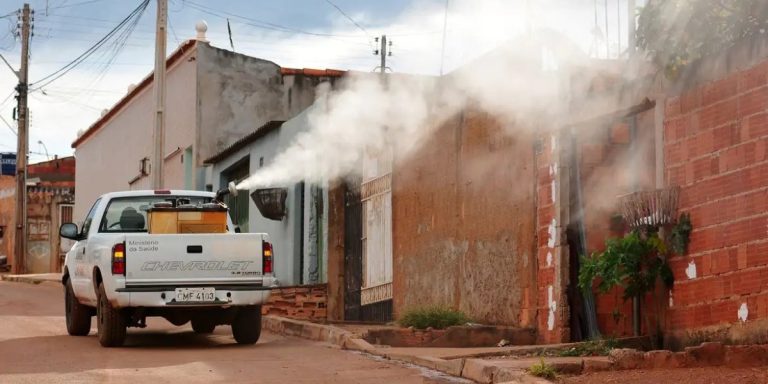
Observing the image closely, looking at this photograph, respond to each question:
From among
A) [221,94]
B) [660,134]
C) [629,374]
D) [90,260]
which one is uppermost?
[221,94]

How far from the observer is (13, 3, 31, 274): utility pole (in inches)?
1645

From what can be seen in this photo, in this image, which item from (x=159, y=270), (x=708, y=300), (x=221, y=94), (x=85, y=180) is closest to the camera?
(x=708, y=300)

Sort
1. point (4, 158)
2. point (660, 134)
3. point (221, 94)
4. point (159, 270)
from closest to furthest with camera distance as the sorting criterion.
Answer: point (660, 134)
point (159, 270)
point (221, 94)
point (4, 158)

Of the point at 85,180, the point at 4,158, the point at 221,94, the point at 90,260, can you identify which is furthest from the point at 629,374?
the point at 4,158

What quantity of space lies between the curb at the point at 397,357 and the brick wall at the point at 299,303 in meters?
1.24

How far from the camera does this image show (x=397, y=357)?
39.5ft

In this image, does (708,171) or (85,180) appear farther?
(85,180)

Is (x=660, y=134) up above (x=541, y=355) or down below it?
above

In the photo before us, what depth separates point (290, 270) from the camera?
2192 cm

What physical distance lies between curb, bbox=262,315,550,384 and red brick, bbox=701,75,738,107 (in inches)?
117

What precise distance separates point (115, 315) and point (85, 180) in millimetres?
35738

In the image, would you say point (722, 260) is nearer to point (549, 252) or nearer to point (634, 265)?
point (634, 265)

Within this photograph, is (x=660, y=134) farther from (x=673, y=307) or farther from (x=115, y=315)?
(x=115, y=315)

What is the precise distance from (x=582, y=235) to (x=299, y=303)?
768 centimetres
